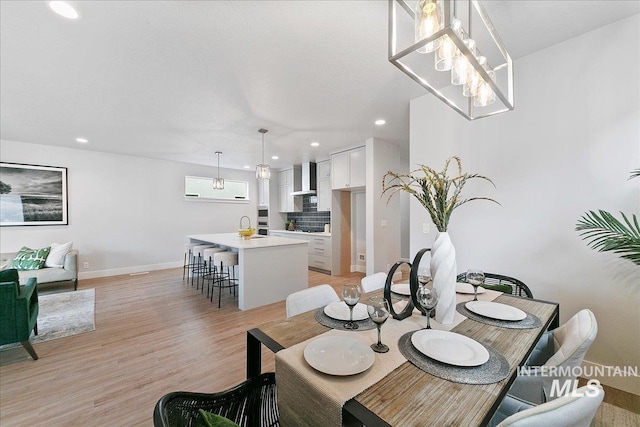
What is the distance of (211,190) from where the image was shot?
6.72 meters

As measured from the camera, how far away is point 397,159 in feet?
16.1

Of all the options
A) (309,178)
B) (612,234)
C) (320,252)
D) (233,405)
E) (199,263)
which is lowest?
(199,263)

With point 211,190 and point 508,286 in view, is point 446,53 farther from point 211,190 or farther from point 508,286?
point 211,190

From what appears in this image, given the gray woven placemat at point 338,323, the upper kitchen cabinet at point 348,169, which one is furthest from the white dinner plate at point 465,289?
the upper kitchen cabinet at point 348,169

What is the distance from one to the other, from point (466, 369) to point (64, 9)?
2989mm

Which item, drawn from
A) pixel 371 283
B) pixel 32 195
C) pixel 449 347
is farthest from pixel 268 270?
pixel 32 195

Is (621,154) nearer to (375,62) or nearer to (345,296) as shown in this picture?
(375,62)

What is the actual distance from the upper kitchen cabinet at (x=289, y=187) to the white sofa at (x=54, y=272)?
4.31 metres

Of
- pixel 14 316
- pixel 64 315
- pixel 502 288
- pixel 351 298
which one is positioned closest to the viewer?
pixel 351 298

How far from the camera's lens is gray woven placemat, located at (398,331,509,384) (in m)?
0.84

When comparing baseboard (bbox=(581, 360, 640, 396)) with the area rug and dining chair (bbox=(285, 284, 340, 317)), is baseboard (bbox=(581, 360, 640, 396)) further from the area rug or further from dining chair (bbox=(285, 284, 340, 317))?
the area rug

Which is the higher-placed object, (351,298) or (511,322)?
(351,298)

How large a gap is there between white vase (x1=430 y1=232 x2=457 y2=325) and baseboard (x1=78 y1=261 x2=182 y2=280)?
632 cm

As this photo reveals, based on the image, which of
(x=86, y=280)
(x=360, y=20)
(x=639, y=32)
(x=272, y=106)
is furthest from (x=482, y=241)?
(x=86, y=280)
